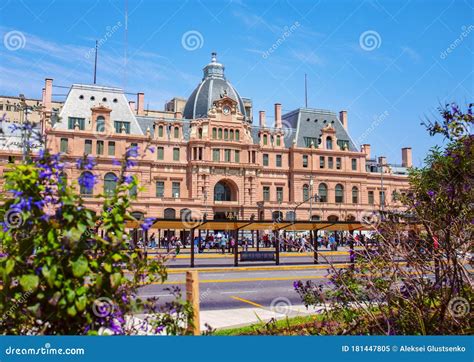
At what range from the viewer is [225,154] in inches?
2458

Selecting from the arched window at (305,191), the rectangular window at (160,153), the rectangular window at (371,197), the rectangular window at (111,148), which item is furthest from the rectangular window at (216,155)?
the rectangular window at (371,197)

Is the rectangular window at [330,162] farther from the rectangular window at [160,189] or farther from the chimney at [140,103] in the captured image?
the chimney at [140,103]

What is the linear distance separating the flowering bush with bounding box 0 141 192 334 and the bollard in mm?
1314

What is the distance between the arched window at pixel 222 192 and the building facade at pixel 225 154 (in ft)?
0.47

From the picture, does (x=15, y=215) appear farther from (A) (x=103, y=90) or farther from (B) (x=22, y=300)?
(A) (x=103, y=90)

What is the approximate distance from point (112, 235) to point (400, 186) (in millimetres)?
75284

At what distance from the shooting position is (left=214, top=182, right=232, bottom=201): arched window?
208ft

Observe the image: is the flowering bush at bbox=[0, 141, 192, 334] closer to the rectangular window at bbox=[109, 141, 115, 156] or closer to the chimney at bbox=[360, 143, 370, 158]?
the rectangular window at bbox=[109, 141, 115, 156]

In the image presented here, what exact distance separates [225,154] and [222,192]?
18.5 feet

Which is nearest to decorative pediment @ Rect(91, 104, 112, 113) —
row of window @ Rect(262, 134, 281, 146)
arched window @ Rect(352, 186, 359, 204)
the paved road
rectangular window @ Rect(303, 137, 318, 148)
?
row of window @ Rect(262, 134, 281, 146)

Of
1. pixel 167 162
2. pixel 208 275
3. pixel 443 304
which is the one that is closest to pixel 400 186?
pixel 167 162

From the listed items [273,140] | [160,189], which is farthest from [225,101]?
[160,189]

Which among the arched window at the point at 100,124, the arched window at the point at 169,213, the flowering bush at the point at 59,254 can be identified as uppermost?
the arched window at the point at 100,124

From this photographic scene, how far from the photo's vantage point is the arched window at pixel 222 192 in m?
63.5
